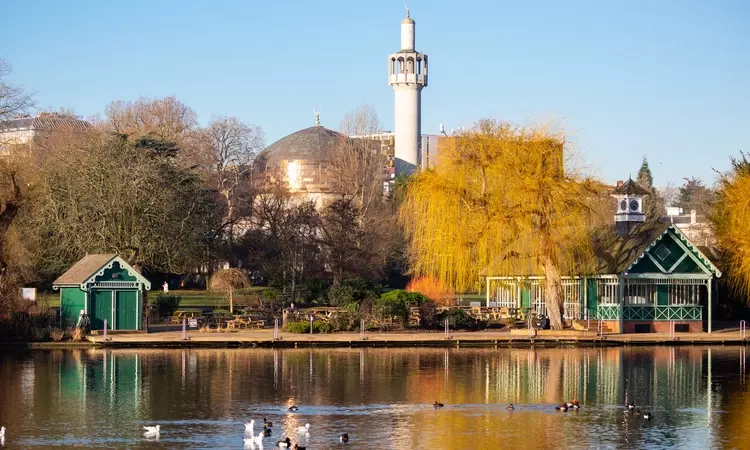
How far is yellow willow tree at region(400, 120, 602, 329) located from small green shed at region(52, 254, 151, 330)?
13025mm

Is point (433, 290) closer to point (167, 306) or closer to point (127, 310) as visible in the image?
point (167, 306)

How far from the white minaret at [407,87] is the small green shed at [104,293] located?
77.7m

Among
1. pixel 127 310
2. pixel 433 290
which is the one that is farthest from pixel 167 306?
pixel 433 290

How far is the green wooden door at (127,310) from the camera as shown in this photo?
172ft

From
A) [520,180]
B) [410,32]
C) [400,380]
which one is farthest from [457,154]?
[410,32]

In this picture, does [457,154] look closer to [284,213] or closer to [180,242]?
[180,242]

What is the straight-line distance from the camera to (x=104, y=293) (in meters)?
52.0

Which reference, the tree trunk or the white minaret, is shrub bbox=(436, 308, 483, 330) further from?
the white minaret

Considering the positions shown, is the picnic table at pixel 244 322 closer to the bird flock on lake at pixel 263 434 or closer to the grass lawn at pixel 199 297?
the grass lawn at pixel 199 297

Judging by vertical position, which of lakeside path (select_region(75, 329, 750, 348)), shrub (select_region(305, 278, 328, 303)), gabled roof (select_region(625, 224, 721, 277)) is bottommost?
lakeside path (select_region(75, 329, 750, 348))

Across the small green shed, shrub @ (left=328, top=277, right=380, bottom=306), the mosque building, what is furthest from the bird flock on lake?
the mosque building

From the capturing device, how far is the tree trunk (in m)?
54.9

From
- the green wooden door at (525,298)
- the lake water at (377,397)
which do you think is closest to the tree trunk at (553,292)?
the lake water at (377,397)

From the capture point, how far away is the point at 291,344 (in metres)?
50.2
